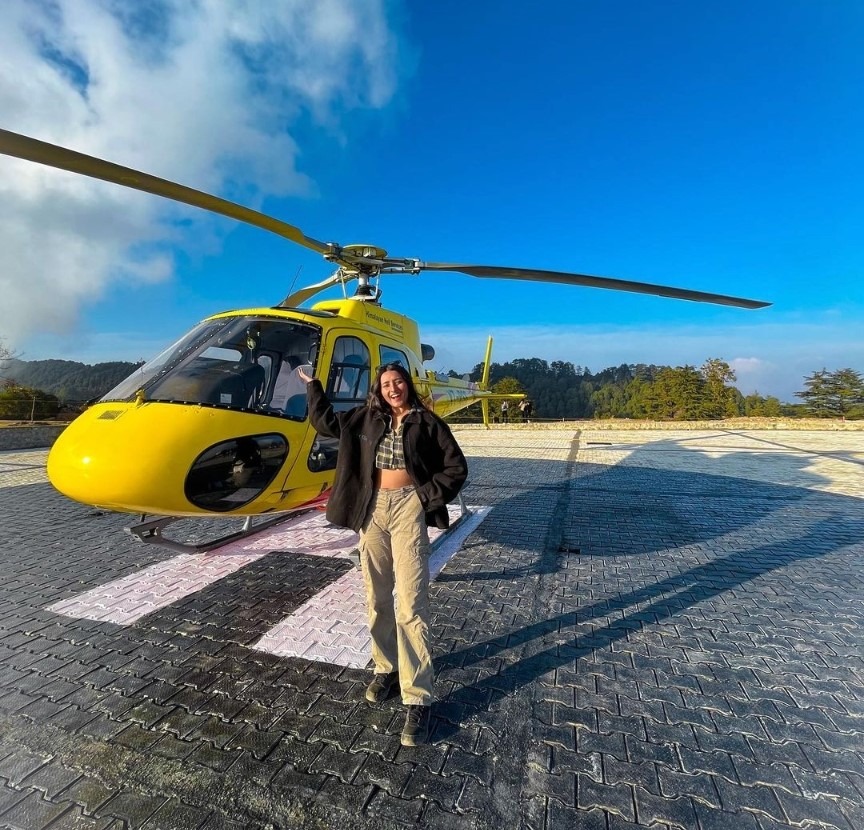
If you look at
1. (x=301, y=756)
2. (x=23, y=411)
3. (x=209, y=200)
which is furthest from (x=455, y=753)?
(x=23, y=411)

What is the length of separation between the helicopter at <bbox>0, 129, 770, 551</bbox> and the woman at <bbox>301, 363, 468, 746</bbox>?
1.40 ft

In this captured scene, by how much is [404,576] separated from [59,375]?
5479 centimetres

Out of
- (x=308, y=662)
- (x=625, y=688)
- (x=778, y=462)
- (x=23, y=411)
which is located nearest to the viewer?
(x=625, y=688)

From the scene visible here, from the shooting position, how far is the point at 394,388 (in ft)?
8.89

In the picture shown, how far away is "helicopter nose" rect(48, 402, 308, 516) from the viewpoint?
2994mm

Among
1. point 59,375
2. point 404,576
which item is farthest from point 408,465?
point 59,375

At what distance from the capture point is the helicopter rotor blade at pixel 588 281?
5457mm

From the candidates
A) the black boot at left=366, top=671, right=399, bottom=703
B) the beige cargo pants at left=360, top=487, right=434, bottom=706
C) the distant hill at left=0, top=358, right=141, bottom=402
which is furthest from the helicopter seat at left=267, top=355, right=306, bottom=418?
the distant hill at left=0, top=358, right=141, bottom=402

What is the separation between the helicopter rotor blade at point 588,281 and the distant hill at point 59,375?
74.8 feet

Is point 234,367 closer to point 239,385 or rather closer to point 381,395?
point 239,385

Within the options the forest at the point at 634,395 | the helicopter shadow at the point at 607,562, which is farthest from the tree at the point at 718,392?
the helicopter shadow at the point at 607,562

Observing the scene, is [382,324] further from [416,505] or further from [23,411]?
[23,411]

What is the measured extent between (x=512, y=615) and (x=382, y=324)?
3468 millimetres

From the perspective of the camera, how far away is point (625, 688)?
285 centimetres
